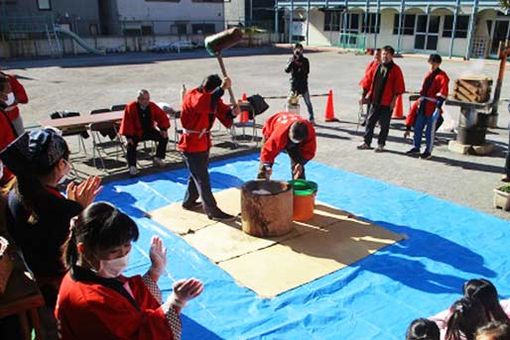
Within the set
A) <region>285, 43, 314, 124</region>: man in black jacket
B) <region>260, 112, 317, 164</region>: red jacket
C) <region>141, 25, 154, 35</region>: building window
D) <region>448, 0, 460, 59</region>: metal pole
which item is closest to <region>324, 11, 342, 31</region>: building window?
<region>448, 0, 460, 59</region>: metal pole

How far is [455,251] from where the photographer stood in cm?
523

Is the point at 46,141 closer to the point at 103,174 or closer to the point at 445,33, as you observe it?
the point at 103,174

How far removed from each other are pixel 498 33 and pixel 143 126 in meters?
24.7

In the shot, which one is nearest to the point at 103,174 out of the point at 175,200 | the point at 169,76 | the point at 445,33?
the point at 175,200

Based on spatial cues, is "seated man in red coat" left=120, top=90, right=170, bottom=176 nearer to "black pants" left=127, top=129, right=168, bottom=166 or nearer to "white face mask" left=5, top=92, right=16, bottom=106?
"black pants" left=127, top=129, right=168, bottom=166

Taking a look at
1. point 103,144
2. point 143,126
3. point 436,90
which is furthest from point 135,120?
point 436,90

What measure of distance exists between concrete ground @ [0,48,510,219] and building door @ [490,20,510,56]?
1.62 meters

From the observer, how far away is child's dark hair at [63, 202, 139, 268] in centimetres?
204

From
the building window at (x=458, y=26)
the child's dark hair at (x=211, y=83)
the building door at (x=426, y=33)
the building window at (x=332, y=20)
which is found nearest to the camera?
the child's dark hair at (x=211, y=83)

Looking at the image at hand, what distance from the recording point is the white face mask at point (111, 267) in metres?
2.06

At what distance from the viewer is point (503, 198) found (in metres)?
6.29

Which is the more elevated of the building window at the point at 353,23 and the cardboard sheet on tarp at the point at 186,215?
the building window at the point at 353,23

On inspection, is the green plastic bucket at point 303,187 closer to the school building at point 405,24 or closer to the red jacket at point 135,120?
the red jacket at point 135,120

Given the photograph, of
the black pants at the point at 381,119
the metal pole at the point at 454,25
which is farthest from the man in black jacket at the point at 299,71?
the metal pole at the point at 454,25
